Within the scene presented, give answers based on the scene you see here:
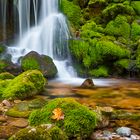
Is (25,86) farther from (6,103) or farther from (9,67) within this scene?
(9,67)

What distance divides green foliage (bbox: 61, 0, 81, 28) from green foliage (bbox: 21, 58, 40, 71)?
423cm

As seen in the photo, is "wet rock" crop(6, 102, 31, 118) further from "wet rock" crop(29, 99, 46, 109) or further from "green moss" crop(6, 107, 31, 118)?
"wet rock" crop(29, 99, 46, 109)

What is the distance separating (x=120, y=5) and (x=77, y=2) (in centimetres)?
248

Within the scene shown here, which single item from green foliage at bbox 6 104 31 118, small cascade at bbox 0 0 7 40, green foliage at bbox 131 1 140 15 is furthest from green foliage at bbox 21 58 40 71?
green foliage at bbox 131 1 140 15

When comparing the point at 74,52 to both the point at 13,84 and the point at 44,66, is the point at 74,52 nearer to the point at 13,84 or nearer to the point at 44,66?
the point at 44,66

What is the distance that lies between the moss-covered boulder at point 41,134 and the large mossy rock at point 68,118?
0.47 metres

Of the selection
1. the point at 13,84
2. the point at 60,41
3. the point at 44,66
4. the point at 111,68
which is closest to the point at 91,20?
the point at 60,41

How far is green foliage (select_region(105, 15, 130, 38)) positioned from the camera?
15.6 meters

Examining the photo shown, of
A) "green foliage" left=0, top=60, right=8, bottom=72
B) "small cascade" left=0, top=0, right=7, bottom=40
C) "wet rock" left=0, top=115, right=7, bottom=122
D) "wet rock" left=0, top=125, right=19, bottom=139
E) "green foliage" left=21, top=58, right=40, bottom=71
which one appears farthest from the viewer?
"small cascade" left=0, top=0, right=7, bottom=40

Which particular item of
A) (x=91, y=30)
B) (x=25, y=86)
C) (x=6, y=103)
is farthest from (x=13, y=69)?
(x=6, y=103)

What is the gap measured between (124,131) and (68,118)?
3.31ft

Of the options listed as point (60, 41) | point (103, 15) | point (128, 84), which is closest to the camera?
point (128, 84)

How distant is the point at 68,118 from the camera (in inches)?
233

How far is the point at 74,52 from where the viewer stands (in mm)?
14562
